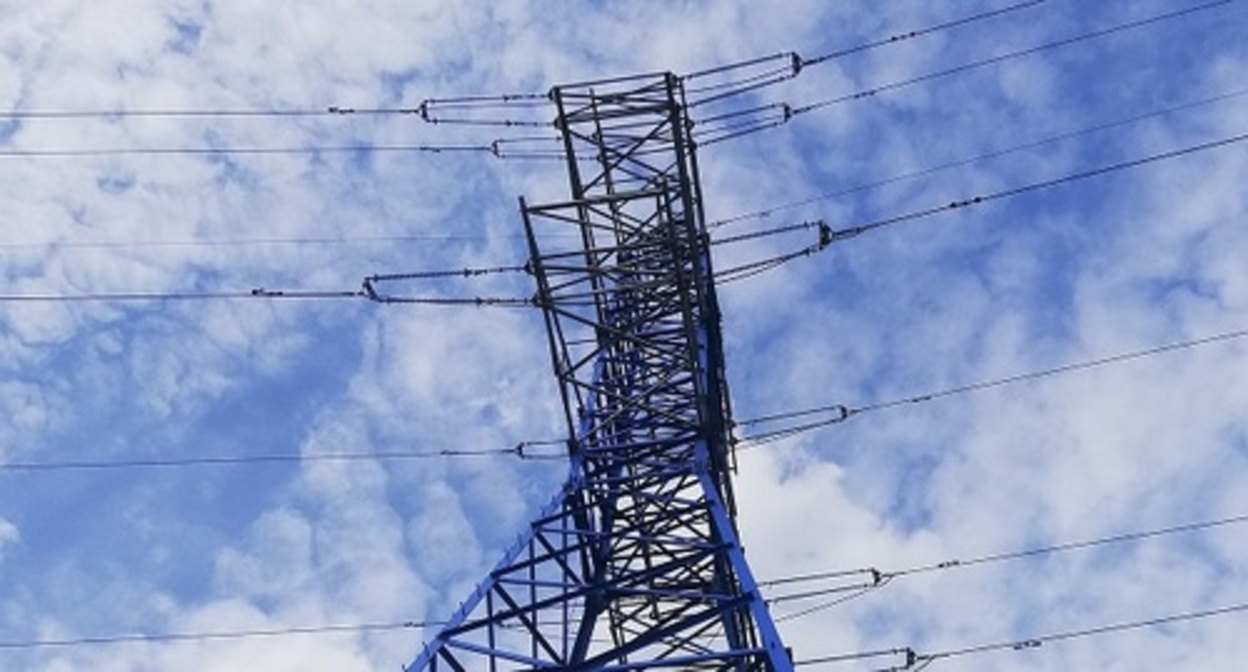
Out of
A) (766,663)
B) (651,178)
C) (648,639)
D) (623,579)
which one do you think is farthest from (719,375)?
(766,663)

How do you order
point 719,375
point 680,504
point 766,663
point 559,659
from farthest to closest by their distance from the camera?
point 719,375 < point 680,504 < point 559,659 < point 766,663

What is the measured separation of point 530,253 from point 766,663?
804 cm

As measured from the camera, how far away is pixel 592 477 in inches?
782

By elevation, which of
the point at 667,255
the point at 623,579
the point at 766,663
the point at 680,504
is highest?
the point at 667,255

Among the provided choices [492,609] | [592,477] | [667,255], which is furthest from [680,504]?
[667,255]

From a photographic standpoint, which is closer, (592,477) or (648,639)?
(648,639)

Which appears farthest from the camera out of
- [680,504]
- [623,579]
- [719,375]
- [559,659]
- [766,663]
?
[719,375]

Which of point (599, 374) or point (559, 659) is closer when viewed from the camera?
point (559, 659)

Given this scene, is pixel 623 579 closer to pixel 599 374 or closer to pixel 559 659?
pixel 559 659

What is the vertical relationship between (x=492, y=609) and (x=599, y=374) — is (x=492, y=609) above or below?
below

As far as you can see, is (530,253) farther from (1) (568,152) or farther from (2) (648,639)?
(2) (648,639)

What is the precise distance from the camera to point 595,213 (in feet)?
75.7

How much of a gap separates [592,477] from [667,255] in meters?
4.77

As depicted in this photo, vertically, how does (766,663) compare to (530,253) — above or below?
below
